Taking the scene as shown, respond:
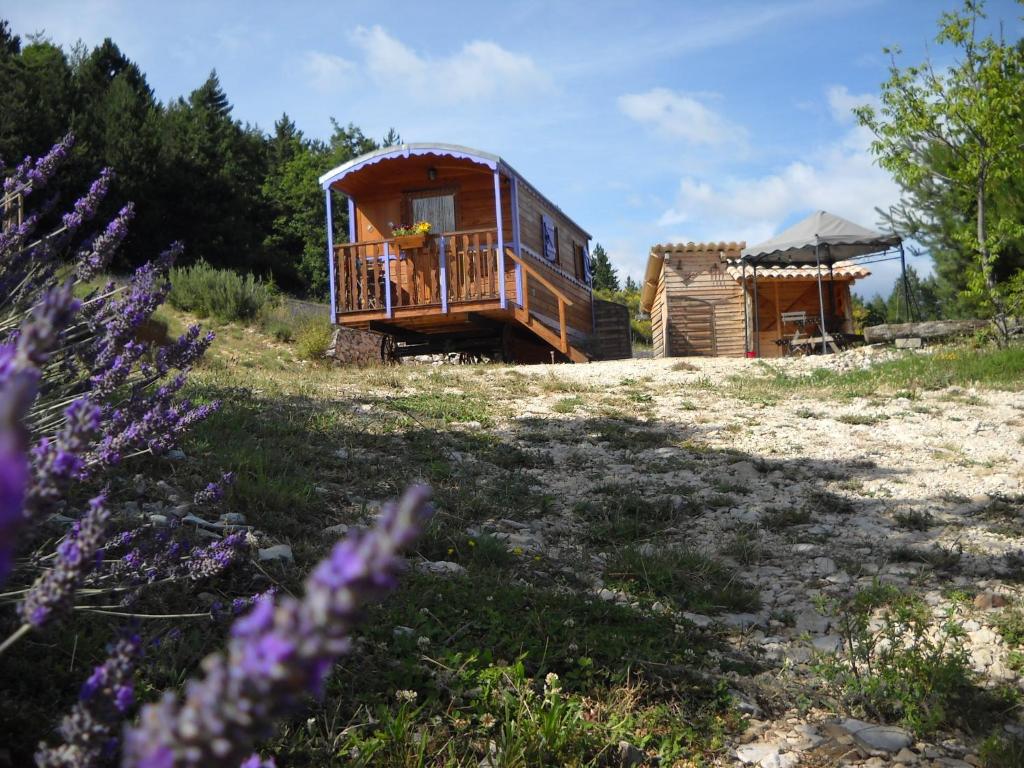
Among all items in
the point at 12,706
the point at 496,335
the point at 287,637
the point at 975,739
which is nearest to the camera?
the point at 287,637

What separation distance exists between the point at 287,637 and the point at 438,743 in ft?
6.82

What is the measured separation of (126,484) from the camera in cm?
411

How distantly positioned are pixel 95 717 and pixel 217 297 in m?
16.5

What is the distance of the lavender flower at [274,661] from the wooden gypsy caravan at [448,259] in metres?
13.1

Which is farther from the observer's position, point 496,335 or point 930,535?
point 496,335

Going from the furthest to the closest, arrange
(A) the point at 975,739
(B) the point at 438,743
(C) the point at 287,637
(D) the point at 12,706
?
(A) the point at 975,739 → (B) the point at 438,743 → (D) the point at 12,706 → (C) the point at 287,637

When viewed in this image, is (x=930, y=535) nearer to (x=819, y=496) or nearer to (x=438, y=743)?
(x=819, y=496)

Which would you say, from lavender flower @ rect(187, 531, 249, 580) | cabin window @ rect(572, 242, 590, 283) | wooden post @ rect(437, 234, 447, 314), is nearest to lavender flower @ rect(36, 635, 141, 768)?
lavender flower @ rect(187, 531, 249, 580)

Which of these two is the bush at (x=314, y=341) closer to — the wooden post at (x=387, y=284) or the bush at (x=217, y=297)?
the wooden post at (x=387, y=284)

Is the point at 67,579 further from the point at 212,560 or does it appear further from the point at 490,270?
the point at 490,270

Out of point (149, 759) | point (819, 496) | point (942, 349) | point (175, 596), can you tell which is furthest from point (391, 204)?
point (149, 759)

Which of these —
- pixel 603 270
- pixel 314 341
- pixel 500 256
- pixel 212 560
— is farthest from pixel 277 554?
pixel 603 270

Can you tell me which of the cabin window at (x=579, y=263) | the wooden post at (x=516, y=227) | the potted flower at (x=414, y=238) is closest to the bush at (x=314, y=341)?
the potted flower at (x=414, y=238)

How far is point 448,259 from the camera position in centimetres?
1430
